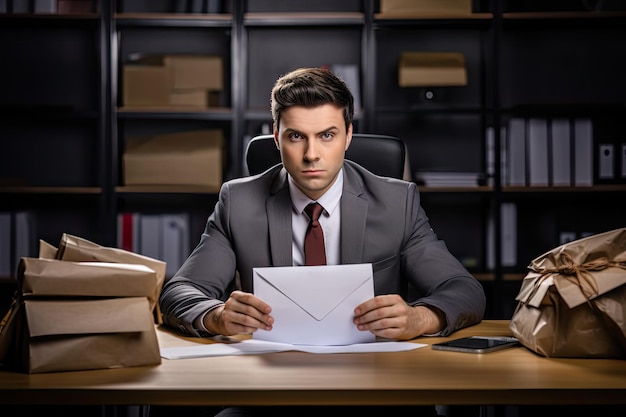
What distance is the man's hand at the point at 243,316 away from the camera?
4.88 ft

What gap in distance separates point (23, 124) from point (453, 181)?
6.95ft

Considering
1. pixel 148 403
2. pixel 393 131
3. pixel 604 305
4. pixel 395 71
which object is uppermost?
pixel 395 71

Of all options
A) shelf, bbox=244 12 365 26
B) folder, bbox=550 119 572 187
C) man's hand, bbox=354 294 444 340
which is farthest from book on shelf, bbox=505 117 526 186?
man's hand, bbox=354 294 444 340

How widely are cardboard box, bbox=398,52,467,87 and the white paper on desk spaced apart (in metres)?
2.32

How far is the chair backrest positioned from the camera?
2.24m

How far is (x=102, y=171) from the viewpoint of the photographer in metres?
3.76

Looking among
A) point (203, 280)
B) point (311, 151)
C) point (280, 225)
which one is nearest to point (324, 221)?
point (280, 225)

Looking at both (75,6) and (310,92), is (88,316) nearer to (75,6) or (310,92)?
(310,92)

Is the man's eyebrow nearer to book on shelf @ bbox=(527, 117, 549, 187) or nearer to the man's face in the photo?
the man's face

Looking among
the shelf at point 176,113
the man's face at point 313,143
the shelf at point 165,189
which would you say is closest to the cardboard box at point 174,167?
the shelf at point 165,189

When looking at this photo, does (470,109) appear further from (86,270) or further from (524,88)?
(86,270)

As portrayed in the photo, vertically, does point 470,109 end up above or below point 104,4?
below

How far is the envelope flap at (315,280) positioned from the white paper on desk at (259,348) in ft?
0.30

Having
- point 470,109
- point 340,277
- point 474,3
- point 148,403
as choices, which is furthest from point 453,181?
point 148,403
